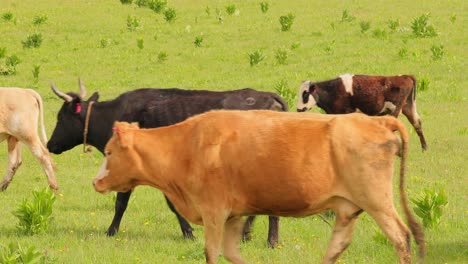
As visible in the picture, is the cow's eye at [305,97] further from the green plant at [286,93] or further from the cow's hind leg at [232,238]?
the cow's hind leg at [232,238]

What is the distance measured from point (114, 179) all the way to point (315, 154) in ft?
7.03

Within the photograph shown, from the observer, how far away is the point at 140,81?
2680 centimetres

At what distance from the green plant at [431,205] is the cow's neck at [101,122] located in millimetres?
4209

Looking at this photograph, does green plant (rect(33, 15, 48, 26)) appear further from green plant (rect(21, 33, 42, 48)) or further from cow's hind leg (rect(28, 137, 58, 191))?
cow's hind leg (rect(28, 137, 58, 191))

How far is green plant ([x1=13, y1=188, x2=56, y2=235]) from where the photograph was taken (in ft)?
37.2

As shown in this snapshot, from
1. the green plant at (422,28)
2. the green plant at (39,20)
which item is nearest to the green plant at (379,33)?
the green plant at (422,28)

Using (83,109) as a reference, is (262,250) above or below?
below

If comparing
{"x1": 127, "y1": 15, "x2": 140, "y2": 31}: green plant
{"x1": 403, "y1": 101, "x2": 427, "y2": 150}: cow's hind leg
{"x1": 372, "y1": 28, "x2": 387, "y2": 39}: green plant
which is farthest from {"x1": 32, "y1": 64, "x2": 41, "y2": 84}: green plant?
{"x1": 403, "y1": 101, "x2": 427, "y2": 150}: cow's hind leg

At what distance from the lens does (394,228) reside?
27.4 feet

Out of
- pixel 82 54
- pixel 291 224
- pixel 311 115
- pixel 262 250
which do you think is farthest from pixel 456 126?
pixel 82 54

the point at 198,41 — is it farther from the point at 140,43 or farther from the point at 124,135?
the point at 124,135

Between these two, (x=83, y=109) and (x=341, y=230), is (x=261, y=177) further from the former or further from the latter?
(x=83, y=109)

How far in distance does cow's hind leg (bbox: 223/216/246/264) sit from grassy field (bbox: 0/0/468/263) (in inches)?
42.1

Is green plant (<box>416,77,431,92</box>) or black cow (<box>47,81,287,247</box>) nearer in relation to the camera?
black cow (<box>47,81,287,247</box>)
